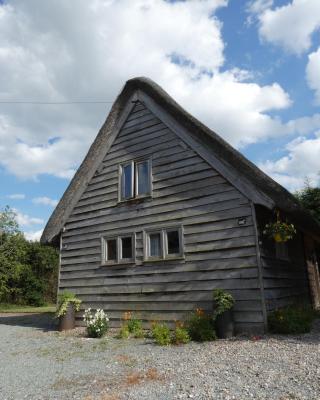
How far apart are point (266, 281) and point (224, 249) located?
4.03ft

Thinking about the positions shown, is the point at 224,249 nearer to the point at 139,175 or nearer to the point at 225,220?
the point at 225,220

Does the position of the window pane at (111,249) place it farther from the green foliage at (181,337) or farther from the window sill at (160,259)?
the green foliage at (181,337)

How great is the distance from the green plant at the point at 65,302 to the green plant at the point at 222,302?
5.17 m

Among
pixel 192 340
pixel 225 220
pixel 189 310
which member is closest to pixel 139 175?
pixel 225 220

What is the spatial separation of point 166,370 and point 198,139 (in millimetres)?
6315

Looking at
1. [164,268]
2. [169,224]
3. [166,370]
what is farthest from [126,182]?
[166,370]

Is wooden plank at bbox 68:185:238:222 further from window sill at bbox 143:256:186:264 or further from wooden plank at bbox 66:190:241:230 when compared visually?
window sill at bbox 143:256:186:264

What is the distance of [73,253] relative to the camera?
13.1 metres

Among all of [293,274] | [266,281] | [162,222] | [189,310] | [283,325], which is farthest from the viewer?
[293,274]

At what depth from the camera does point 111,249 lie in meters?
12.2

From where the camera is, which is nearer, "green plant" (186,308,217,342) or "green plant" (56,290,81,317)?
"green plant" (186,308,217,342)

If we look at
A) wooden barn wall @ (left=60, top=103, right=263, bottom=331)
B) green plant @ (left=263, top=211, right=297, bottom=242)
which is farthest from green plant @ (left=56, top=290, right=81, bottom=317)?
green plant @ (left=263, top=211, right=297, bottom=242)

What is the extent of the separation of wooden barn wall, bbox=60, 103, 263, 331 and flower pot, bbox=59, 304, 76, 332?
584 mm

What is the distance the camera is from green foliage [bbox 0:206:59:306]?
2500cm
